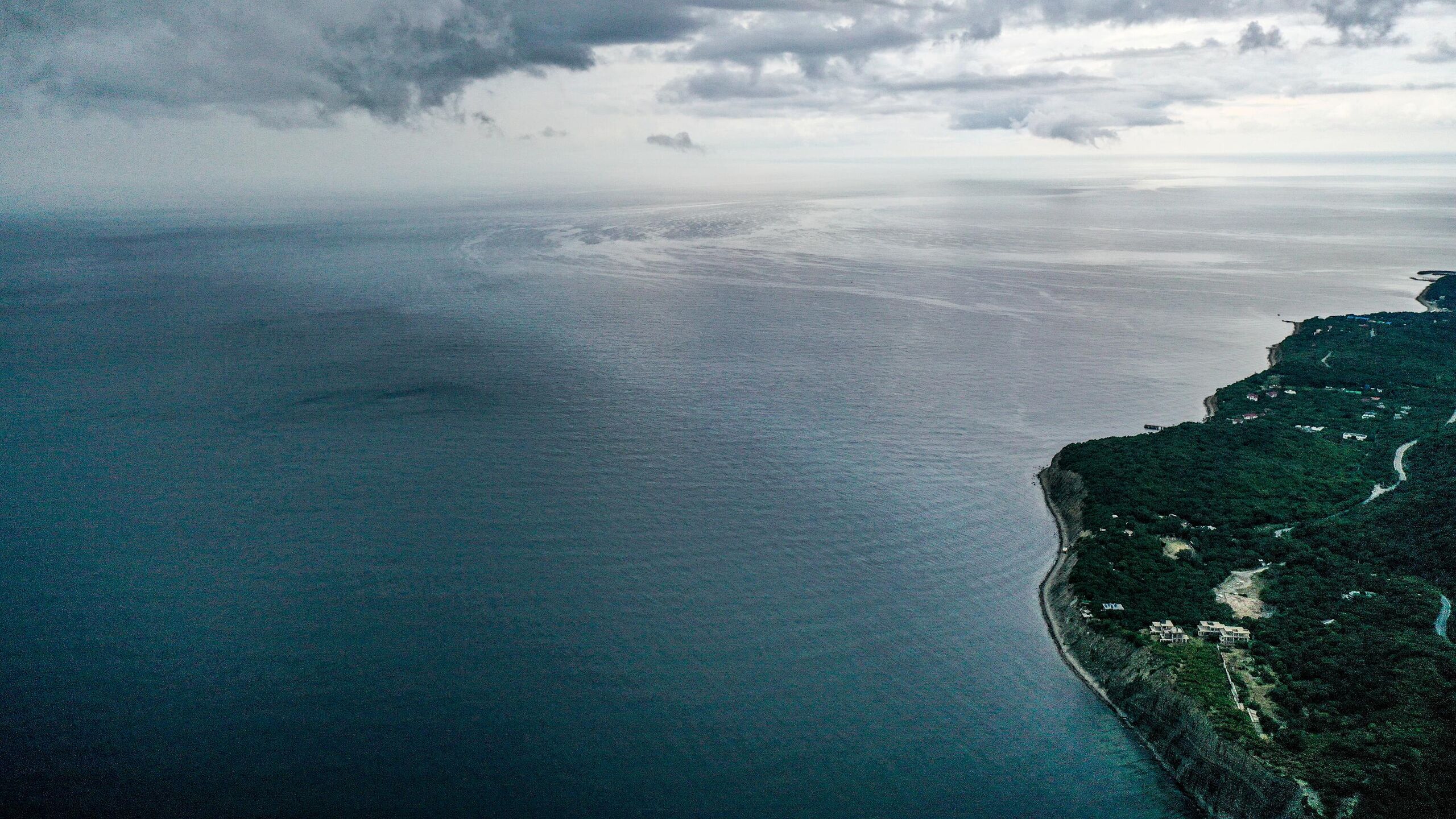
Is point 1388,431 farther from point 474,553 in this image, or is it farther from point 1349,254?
point 1349,254

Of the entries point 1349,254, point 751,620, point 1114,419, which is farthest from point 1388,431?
point 1349,254

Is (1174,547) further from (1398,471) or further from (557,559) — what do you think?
(557,559)

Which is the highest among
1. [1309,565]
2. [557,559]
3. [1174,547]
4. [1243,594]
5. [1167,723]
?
[557,559]

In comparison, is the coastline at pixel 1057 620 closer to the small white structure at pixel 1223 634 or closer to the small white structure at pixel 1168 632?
the small white structure at pixel 1168 632

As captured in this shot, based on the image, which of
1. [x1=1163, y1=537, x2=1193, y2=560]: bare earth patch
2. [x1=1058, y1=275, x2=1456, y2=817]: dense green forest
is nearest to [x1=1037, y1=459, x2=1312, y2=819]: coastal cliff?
[x1=1058, y1=275, x2=1456, y2=817]: dense green forest

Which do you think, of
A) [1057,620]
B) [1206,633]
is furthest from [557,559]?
[1206,633]
